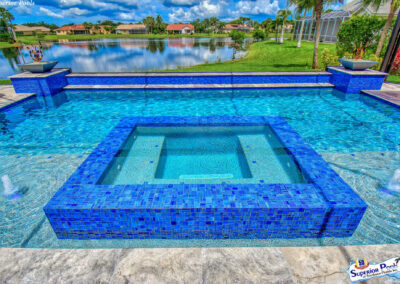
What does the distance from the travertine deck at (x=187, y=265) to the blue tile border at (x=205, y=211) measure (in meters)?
0.43

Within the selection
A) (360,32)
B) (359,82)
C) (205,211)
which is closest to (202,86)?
(359,82)

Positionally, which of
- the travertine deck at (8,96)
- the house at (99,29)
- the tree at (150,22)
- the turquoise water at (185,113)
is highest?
the tree at (150,22)

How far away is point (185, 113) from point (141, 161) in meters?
3.73

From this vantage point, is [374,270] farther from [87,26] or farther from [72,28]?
[72,28]

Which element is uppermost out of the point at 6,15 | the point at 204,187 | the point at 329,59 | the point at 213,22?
the point at 213,22

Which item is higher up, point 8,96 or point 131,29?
point 131,29

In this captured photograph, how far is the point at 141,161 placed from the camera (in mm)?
4188

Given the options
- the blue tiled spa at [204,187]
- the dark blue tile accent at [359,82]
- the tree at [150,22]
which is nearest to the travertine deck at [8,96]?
the blue tiled spa at [204,187]

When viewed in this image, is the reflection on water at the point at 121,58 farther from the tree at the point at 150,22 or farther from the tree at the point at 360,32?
the tree at the point at 150,22

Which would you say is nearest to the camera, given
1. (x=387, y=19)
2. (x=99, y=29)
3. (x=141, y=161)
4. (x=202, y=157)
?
(x=141, y=161)

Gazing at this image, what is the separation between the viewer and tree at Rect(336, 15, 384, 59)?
1427 cm

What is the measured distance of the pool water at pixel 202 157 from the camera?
3.65 m

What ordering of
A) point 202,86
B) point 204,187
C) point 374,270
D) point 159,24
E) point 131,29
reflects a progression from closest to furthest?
point 374,270 < point 204,187 < point 202,86 < point 159,24 < point 131,29

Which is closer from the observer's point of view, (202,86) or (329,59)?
(202,86)
